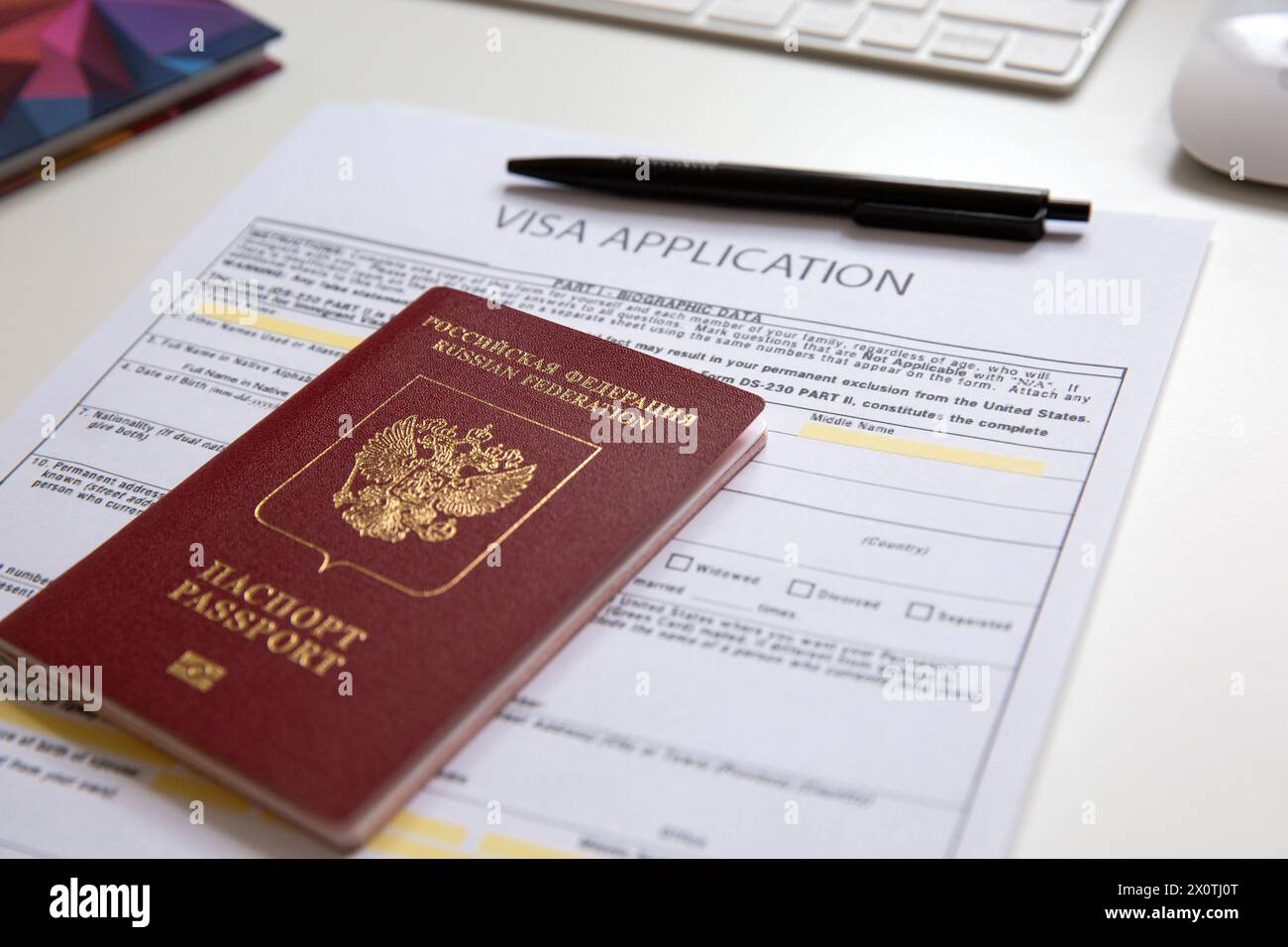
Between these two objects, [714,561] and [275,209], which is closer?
[714,561]

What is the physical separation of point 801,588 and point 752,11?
50cm

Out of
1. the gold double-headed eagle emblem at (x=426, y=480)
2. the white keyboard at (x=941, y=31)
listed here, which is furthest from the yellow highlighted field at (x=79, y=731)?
the white keyboard at (x=941, y=31)

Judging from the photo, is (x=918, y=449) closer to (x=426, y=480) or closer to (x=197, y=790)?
(x=426, y=480)

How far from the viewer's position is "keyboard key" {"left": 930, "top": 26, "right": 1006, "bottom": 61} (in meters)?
0.78

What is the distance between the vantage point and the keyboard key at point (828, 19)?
2.64 feet

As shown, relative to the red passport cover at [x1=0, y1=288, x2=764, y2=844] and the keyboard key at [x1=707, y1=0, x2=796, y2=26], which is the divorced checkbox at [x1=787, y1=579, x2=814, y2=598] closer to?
the red passport cover at [x1=0, y1=288, x2=764, y2=844]

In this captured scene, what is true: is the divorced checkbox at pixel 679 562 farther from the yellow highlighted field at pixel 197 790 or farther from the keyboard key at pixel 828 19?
the keyboard key at pixel 828 19

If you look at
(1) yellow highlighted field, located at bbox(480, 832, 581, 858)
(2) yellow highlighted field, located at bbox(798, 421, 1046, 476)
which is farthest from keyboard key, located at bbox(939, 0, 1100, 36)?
(1) yellow highlighted field, located at bbox(480, 832, 581, 858)

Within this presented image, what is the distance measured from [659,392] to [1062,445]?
0.18 meters

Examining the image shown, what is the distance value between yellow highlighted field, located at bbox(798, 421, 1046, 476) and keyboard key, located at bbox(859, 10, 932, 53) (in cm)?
36
